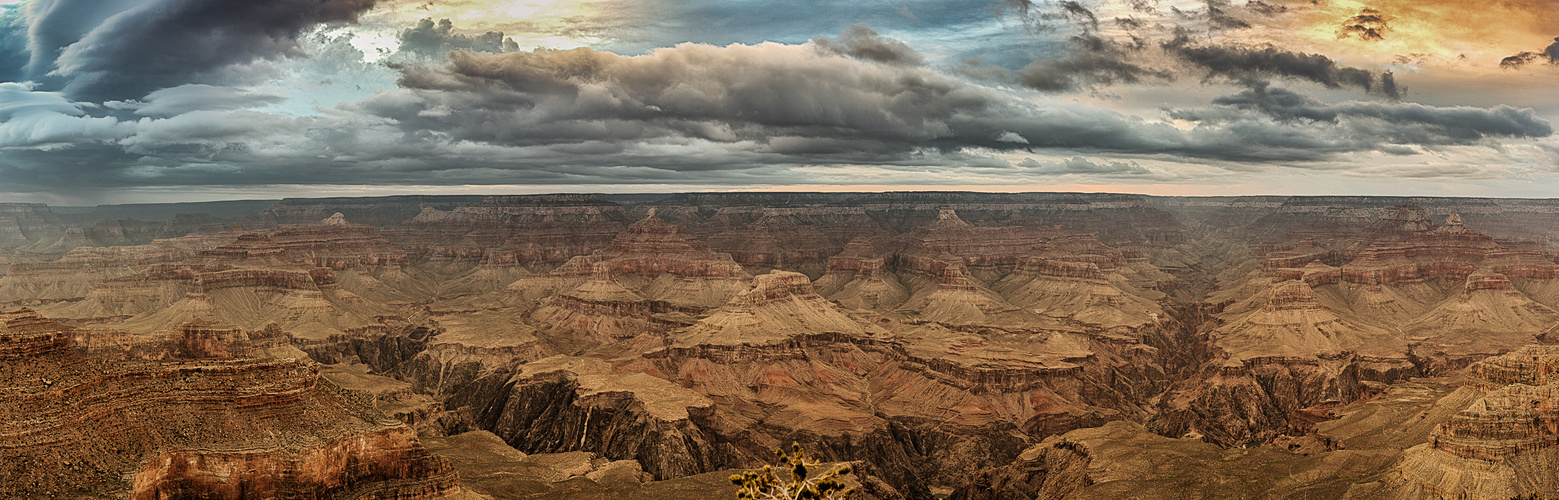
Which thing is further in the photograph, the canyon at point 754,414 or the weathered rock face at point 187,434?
the canyon at point 754,414

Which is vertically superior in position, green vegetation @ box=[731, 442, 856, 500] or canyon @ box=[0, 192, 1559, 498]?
green vegetation @ box=[731, 442, 856, 500]

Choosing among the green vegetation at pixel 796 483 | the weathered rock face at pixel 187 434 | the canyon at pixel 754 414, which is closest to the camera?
the green vegetation at pixel 796 483

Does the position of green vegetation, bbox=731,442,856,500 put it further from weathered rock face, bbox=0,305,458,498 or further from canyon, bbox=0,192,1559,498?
weathered rock face, bbox=0,305,458,498

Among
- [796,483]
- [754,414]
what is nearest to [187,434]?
[796,483]

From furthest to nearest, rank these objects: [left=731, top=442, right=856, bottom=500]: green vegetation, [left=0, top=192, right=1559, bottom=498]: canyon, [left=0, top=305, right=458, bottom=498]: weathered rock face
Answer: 1. [left=0, top=192, right=1559, bottom=498]: canyon
2. [left=0, top=305, right=458, bottom=498]: weathered rock face
3. [left=731, top=442, right=856, bottom=500]: green vegetation

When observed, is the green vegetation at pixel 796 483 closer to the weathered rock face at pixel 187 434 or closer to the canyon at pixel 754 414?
the canyon at pixel 754 414

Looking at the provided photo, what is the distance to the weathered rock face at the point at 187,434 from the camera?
203 ft

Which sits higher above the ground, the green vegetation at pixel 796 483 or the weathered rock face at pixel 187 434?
the green vegetation at pixel 796 483

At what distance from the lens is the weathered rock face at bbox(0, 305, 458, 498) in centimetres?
6188

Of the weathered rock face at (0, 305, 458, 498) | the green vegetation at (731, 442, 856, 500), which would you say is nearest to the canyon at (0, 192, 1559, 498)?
the weathered rock face at (0, 305, 458, 498)

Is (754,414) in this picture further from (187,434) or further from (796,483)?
(796,483)

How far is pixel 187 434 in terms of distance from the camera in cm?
6800

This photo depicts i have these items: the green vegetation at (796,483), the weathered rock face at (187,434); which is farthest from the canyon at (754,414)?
the green vegetation at (796,483)

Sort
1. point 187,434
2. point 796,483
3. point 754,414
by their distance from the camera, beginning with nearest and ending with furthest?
point 796,483
point 187,434
point 754,414
